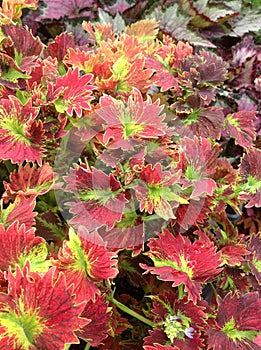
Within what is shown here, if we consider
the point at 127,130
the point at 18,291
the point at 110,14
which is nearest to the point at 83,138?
the point at 127,130

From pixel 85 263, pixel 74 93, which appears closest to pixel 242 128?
pixel 74 93

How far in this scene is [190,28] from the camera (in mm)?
1522

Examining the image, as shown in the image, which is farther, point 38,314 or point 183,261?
point 183,261

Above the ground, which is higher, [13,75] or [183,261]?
[13,75]

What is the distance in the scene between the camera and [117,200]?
0.64m

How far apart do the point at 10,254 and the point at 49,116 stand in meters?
0.26

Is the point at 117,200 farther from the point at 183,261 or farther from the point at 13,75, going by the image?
the point at 13,75

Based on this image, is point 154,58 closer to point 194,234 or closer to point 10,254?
point 194,234

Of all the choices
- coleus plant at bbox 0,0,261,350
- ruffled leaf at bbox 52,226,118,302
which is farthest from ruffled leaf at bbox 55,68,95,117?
ruffled leaf at bbox 52,226,118,302

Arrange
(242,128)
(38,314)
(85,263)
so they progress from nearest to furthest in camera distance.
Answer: (38,314) < (85,263) < (242,128)

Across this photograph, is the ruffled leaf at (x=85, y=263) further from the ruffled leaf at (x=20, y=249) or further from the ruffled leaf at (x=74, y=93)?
the ruffled leaf at (x=74, y=93)

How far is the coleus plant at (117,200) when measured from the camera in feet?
1.94

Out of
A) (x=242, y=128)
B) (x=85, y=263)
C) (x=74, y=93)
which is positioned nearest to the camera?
(x=85, y=263)

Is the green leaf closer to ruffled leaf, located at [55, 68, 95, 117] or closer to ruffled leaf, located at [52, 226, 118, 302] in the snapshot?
ruffled leaf, located at [55, 68, 95, 117]
